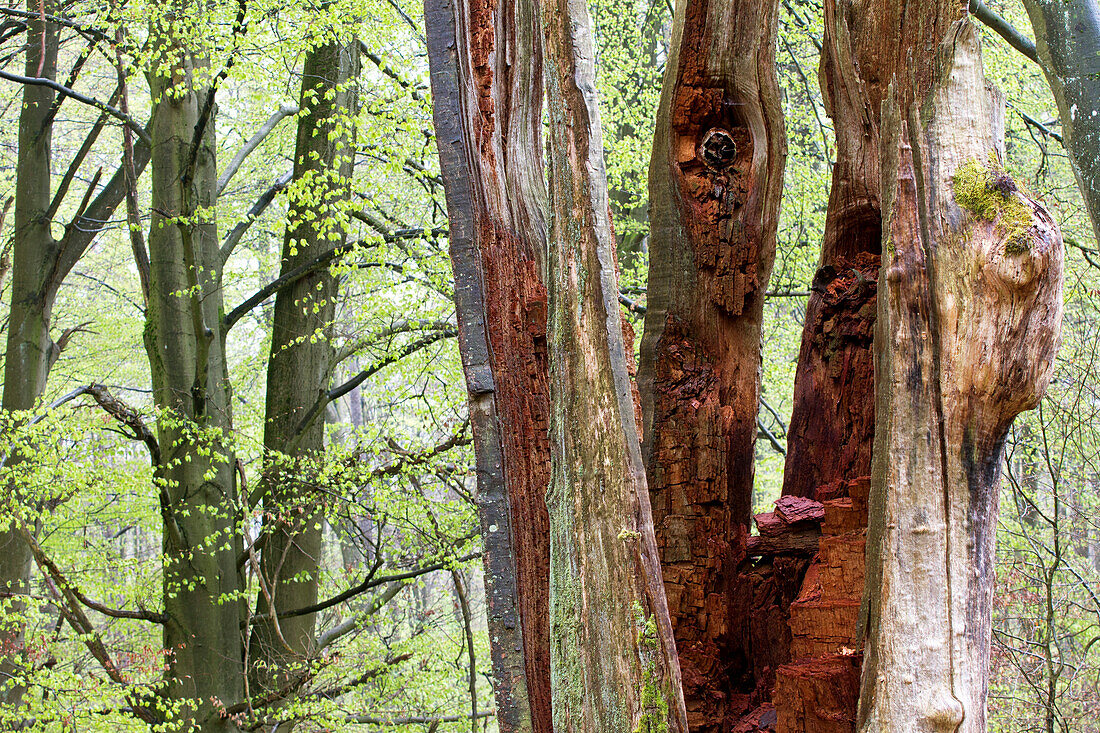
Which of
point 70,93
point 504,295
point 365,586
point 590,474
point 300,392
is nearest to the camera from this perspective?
point 590,474

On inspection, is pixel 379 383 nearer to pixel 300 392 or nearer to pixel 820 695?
pixel 300 392

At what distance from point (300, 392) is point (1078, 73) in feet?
24.1

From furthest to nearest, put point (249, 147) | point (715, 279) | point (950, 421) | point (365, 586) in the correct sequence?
point (249, 147)
point (365, 586)
point (715, 279)
point (950, 421)

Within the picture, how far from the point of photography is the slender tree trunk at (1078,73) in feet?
8.97

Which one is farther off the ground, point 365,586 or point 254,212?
point 254,212

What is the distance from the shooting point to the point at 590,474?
1.89 meters

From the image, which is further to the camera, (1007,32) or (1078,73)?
(1007,32)

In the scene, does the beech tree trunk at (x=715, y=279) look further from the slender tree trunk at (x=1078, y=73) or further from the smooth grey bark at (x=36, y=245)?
the smooth grey bark at (x=36, y=245)

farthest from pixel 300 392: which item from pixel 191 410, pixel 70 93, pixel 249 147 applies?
pixel 70 93

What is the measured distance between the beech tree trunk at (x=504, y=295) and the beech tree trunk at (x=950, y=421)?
2.66 feet

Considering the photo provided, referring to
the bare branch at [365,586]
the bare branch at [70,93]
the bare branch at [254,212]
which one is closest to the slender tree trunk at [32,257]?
the bare branch at [70,93]

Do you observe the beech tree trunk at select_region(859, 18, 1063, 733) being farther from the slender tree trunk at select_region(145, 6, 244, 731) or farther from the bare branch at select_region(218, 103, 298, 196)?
the bare branch at select_region(218, 103, 298, 196)

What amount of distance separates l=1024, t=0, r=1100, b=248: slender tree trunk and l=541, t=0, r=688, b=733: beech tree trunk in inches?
69.1

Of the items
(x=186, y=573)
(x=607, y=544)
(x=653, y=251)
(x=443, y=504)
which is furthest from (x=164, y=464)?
(x=607, y=544)
